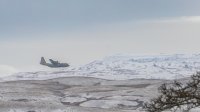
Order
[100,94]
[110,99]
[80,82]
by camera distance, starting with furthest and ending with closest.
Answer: [80,82], [100,94], [110,99]

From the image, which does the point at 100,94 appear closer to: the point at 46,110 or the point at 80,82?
the point at 46,110

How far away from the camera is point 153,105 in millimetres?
6355

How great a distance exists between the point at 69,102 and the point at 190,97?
6920 cm

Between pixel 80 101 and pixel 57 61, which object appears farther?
pixel 57 61

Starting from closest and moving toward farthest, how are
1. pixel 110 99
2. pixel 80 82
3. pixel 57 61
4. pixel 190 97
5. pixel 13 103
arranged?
pixel 190 97
pixel 13 103
pixel 110 99
pixel 80 82
pixel 57 61

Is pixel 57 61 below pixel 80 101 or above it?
above

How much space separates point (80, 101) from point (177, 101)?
70.4m

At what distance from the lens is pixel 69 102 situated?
7469 cm

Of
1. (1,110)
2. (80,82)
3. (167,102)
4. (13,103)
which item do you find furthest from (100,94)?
(167,102)

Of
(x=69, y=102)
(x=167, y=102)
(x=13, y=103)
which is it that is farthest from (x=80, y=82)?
(x=167, y=102)

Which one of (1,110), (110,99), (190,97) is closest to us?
(190,97)

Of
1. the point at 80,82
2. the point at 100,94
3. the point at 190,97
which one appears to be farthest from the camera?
the point at 80,82

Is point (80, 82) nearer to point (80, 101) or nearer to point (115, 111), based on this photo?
point (80, 101)

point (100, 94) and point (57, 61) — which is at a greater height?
point (57, 61)
